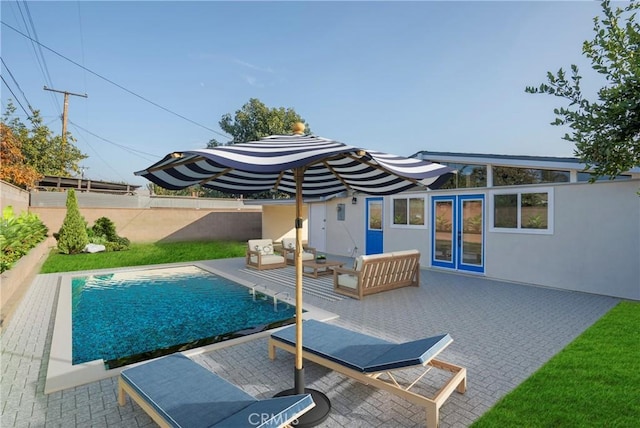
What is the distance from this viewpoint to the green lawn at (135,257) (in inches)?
493

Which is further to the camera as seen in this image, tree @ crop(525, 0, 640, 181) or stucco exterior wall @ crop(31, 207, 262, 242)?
stucco exterior wall @ crop(31, 207, 262, 242)

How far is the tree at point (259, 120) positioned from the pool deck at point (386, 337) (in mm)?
18531

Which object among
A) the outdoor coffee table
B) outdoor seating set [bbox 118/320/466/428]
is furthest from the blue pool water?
the outdoor coffee table

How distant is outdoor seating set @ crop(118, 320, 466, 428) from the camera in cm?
264

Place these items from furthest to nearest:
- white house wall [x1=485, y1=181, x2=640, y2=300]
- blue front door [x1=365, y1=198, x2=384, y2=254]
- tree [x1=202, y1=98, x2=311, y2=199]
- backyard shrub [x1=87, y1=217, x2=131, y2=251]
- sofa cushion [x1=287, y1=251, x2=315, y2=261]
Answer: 1. tree [x1=202, y1=98, x2=311, y2=199]
2. backyard shrub [x1=87, y1=217, x2=131, y2=251]
3. blue front door [x1=365, y1=198, x2=384, y2=254]
4. sofa cushion [x1=287, y1=251, x2=315, y2=261]
5. white house wall [x1=485, y1=181, x2=640, y2=300]

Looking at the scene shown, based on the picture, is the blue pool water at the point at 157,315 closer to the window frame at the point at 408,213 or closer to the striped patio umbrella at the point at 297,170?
the striped patio umbrella at the point at 297,170

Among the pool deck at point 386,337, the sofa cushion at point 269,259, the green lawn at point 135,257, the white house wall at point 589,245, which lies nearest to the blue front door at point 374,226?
the sofa cushion at point 269,259

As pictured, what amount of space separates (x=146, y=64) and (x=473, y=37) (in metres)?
17.5

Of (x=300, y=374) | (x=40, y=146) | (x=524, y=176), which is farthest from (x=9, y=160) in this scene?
(x=524, y=176)

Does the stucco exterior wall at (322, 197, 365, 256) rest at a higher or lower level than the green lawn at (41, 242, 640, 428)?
higher

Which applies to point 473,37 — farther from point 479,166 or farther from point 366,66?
point 366,66

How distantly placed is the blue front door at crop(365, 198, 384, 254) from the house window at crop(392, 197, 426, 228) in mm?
804

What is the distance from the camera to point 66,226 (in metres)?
14.9

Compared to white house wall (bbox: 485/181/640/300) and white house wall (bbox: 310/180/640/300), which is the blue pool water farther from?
white house wall (bbox: 485/181/640/300)
